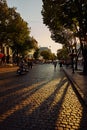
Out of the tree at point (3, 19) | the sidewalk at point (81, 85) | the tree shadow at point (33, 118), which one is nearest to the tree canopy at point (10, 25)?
the tree at point (3, 19)

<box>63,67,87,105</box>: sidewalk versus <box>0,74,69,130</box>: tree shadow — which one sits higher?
<box>0,74,69,130</box>: tree shadow

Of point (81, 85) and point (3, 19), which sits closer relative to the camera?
point (81, 85)

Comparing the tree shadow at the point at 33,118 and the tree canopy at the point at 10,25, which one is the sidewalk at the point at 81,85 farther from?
the tree canopy at the point at 10,25

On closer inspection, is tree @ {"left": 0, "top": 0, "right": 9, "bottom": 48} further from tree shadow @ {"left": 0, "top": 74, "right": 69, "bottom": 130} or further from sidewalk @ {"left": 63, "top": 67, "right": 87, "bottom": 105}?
tree shadow @ {"left": 0, "top": 74, "right": 69, "bottom": 130}

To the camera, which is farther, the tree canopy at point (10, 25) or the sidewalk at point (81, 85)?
the tree canopy at point (10, 25)

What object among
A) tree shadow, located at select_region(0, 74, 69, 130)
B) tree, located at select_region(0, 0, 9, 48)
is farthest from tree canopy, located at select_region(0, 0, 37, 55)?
tree shadow, located at select_region(0, 74, 69, 130)

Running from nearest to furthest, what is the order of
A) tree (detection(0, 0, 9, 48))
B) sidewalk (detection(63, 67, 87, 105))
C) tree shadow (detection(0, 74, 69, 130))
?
1. tree shadow (detection(0, 74, 69, 130))
2. sidewalk (detection(63, 67, 87, 105))
3. tree (detection(0, 0, 9, 48))

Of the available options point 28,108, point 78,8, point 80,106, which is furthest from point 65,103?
point 78,8

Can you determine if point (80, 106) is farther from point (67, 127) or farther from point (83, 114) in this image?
point (67, 127)

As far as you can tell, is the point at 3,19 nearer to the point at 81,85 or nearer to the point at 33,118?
the point at 81,85

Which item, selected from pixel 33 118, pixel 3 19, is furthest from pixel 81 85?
pixel 3 19

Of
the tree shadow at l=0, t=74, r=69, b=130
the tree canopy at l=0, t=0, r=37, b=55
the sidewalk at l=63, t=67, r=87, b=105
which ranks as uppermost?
the tree canopy at l=0, t=0, r=37, b=55

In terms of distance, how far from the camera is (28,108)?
963cm

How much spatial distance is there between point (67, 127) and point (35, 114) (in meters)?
1.87
